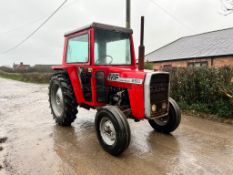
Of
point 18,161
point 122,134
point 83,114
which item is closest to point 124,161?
point 122,134

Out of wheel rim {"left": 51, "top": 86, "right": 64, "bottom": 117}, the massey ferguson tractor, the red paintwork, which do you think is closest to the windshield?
the massey ferguson tractor

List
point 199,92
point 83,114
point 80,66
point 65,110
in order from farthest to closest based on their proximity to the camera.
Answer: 1. point 199,92
2. point 83,114
3. point 65,110
4. point 80,66

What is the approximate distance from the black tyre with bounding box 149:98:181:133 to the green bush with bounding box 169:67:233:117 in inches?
101

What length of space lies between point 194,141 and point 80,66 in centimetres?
285

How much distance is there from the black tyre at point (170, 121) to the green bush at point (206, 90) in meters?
2.56

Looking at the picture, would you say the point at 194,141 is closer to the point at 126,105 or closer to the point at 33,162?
the point at 126,105

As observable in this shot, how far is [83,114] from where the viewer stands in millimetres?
6254

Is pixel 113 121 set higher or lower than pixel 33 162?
higher

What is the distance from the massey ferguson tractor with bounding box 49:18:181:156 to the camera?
345 centimetres

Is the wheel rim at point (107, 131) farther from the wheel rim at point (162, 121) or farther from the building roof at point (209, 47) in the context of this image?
the building roof at point (209, 47)

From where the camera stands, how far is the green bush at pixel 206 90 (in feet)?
20.0

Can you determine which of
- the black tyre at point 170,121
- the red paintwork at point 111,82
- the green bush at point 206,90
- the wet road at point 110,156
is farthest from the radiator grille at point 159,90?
the green bush at point 206,90

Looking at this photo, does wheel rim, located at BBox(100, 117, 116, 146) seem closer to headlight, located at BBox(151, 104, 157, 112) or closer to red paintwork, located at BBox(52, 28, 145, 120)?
red paintwork, located at BBox(52, 28, 145, 120)

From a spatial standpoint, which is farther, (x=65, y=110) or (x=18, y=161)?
(x=65, y=110)
